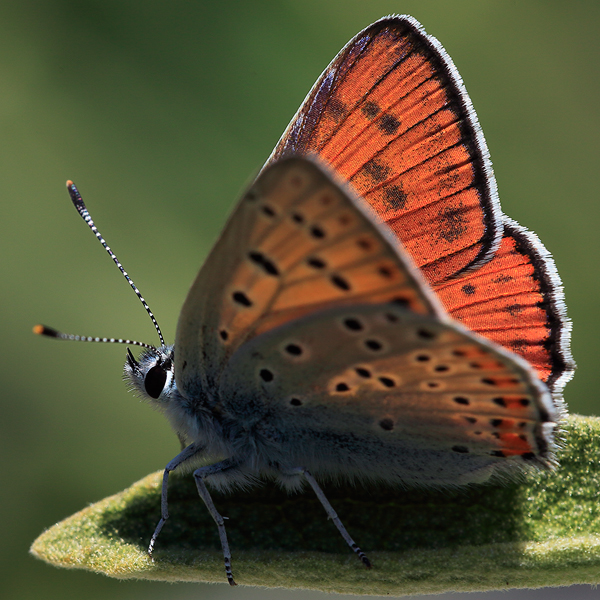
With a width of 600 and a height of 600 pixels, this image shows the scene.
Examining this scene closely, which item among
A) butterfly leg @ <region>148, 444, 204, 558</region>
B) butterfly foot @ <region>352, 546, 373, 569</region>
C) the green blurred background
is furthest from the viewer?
the green blurred background

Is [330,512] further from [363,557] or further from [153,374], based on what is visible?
[153,374]

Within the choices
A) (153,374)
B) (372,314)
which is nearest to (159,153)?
(153,374)

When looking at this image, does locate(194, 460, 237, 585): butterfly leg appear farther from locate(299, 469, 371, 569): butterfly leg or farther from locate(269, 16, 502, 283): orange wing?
locate(269, 16, 502, 283): orange wing

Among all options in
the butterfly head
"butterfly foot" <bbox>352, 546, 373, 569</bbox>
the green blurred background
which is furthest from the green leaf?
the green blurred background

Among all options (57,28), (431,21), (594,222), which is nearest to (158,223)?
(57,28)

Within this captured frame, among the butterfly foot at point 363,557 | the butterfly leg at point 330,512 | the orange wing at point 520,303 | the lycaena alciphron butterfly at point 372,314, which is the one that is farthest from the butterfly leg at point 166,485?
the orange wing at point 520,303

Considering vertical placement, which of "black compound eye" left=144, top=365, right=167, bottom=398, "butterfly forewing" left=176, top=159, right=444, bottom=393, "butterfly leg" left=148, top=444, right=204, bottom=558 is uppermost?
Answer: "butterfly forewing" left=176, top=159, right=444, bottom=393

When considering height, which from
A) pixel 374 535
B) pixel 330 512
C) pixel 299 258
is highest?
pixel 299 258
